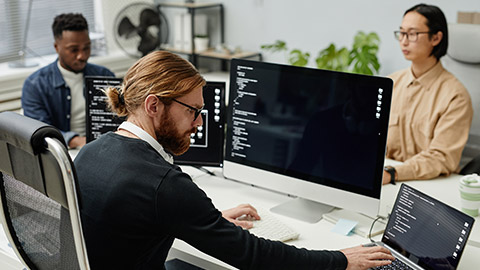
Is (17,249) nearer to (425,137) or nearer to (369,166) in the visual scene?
(369,166)

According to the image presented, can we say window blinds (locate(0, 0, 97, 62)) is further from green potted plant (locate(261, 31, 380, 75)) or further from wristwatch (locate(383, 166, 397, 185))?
wristwatch (locate(383, 166, 397, 185))

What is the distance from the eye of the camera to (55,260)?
141cm

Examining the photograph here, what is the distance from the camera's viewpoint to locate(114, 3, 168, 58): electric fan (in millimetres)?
4094

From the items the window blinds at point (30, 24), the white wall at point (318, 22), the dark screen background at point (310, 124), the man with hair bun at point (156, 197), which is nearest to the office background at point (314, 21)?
the white wall at point (318, 22)

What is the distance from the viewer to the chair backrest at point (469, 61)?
2.77 metres

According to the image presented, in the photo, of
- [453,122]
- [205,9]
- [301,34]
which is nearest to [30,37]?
[205,9]

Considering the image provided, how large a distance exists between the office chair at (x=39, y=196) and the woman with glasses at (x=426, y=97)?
1603 millimetres

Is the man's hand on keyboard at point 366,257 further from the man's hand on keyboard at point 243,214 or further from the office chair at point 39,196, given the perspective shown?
the office chair at point 39,196

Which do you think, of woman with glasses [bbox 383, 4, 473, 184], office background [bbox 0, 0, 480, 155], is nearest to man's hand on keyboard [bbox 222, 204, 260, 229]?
woman with glasses [bbox 383, 4, 473, 184]

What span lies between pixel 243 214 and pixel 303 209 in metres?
0.24

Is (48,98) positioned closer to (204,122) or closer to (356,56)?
(204,122)

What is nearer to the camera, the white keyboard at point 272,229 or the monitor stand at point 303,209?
the white keyboard at point 272,229

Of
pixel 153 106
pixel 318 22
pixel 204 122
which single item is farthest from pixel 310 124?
pixel 318 22

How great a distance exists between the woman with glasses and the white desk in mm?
293
